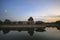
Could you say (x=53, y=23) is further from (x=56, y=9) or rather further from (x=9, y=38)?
(x=9, y=38)

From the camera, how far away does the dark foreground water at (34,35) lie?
6.67 feet

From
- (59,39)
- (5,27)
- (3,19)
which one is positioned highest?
(3,19)

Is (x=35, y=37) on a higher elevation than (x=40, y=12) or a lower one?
lower

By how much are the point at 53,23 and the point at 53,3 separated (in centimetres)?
33

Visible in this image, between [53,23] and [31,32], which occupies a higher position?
[53,23]

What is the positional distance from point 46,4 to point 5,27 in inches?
29.5

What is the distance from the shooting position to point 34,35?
208 cm

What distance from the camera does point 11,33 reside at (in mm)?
2082

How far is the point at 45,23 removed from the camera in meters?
2.08

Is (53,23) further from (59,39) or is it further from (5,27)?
(5,27)

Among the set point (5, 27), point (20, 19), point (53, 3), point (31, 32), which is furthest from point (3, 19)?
point (53, 3)

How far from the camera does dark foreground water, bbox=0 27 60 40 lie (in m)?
2.03

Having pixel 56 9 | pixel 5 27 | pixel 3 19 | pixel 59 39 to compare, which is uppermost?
pixel 56 9

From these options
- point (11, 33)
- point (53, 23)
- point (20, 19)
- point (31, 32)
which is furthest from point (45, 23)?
point (11, 33)
